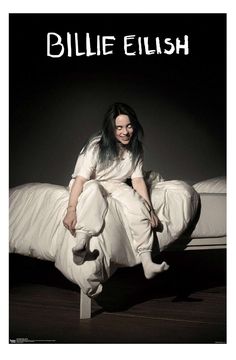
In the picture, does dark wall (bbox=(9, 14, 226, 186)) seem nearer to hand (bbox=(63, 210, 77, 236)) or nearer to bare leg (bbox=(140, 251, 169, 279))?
hand (bbox=(63, 210, 77, 236))

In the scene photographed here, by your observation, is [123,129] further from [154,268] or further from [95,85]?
[154,268]

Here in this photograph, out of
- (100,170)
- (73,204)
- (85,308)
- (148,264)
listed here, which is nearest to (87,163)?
(100,170)

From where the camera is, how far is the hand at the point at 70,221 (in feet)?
6.98

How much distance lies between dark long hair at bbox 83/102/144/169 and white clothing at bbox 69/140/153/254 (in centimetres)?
2

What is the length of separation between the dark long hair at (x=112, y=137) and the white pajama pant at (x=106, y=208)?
104 millimetres

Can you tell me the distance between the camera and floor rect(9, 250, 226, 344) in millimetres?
2088

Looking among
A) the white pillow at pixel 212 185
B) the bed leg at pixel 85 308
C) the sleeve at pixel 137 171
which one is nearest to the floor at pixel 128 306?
the bed leg at pixel 85 308

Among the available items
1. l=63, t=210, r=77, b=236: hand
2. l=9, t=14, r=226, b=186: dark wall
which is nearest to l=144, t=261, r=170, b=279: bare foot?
l=63, t=210, r=77, b=236: hand

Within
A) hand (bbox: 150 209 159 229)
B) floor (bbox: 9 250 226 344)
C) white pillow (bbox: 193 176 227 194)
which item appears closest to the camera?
floor (bbox: 9 250 226 344)

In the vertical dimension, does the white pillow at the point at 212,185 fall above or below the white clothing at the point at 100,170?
below

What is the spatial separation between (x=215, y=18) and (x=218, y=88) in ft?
0.91

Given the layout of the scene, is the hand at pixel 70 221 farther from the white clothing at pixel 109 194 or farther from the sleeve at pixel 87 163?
the sleeve at pixel 87 163
